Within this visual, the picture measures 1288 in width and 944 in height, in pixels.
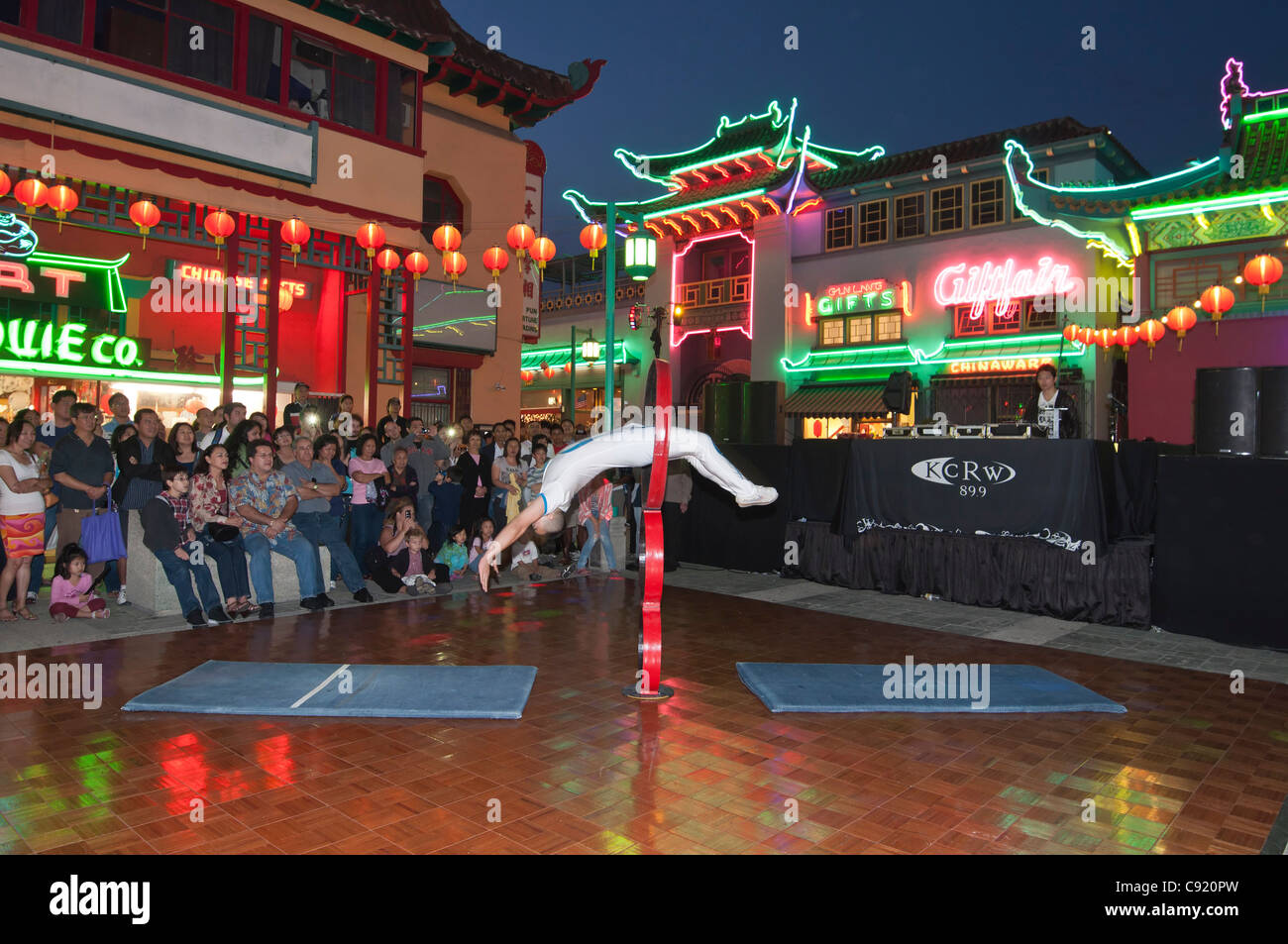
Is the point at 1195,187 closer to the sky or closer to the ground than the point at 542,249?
closer to the sky

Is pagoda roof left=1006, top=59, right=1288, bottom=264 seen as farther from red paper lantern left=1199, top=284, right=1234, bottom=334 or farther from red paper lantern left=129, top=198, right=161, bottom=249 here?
red paper lantern left=129, top=198, right=161, bottom=249

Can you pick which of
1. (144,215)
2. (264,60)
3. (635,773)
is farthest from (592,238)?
(635,773)

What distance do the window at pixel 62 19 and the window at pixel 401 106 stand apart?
4.76 meters

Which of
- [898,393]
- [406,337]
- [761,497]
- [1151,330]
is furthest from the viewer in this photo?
[1151,330]

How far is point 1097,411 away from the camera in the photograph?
1867cm

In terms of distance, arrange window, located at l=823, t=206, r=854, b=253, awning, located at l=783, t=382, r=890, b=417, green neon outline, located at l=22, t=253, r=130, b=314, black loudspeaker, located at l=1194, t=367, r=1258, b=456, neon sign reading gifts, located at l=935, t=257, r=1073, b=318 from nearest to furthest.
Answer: black loudspeaker, located at l=1194, t=367, r=1258, b=456 → green neon outline, located at l=22, t=253, r=130, b=314 → neon sign reading gifts, located at l=935, t=257, r=1073, b=318 → awning, located at l=783, t=382, r=890, b=417 → window, located at l=823, t=206, r=854, b=253

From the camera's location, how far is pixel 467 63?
17.6 metres

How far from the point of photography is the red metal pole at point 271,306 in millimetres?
13305

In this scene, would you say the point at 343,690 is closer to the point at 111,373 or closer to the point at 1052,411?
the point at 1052,411

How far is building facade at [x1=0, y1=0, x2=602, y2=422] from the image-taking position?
37.4 ft

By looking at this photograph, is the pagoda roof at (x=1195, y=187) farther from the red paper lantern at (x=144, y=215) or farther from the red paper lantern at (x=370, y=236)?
the red paper lantern at (x=144, y=215)

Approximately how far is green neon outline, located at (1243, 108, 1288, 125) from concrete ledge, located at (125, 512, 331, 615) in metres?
19.0

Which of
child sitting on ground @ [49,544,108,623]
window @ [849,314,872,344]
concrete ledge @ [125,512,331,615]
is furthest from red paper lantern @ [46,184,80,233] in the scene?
window @ [849,314,872,344]

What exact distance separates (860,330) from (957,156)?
17.2 ft
